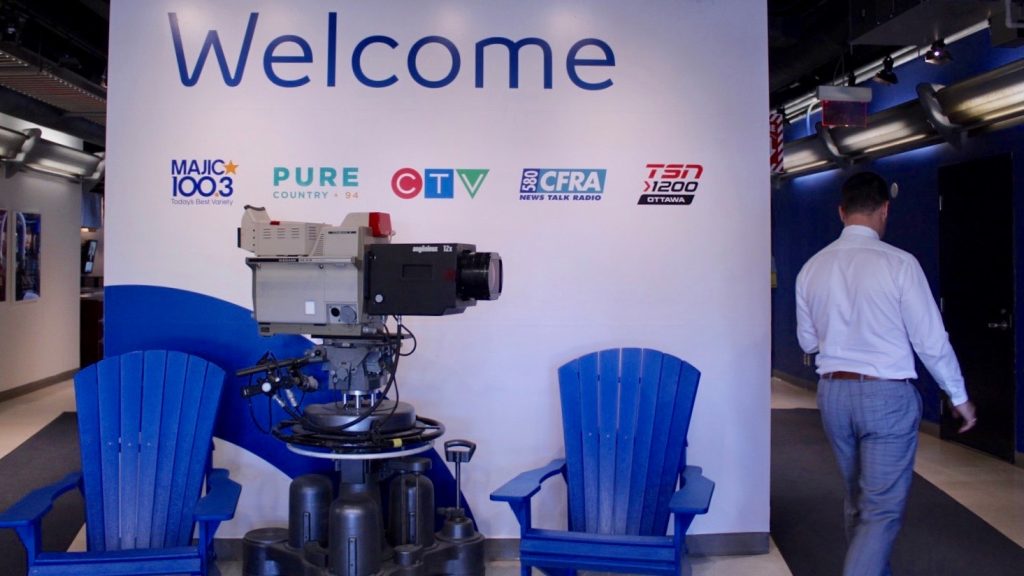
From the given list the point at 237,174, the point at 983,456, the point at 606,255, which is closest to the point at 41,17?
the point at 237,174

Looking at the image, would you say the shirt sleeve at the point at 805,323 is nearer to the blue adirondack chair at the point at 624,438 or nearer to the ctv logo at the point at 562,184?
the blue adirondack chair at the point at 624,438

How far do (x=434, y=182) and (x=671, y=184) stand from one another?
40.2 inches

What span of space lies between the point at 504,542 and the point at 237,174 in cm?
196

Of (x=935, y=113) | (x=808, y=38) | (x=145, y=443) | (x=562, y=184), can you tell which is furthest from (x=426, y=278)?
(x=808, y=38)

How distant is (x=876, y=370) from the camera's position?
2.95 m

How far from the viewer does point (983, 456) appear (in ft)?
20.7

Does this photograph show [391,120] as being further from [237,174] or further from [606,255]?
[606,255]

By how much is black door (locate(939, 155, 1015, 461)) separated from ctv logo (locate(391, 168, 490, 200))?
4.07 metres

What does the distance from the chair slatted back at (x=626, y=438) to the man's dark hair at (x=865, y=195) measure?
85cm

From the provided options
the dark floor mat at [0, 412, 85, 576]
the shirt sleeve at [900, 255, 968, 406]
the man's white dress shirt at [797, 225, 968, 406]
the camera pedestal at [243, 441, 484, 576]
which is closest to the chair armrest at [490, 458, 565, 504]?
the camera pedestal at [243, 441, 484, 576]

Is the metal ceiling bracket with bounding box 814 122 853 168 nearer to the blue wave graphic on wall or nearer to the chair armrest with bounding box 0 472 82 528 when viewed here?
the blue wave graphic on wall

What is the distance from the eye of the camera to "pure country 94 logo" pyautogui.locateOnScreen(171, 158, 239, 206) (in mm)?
3844

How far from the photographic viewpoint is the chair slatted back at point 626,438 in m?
3.50

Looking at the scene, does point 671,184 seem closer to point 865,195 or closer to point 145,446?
→ point 865,195
